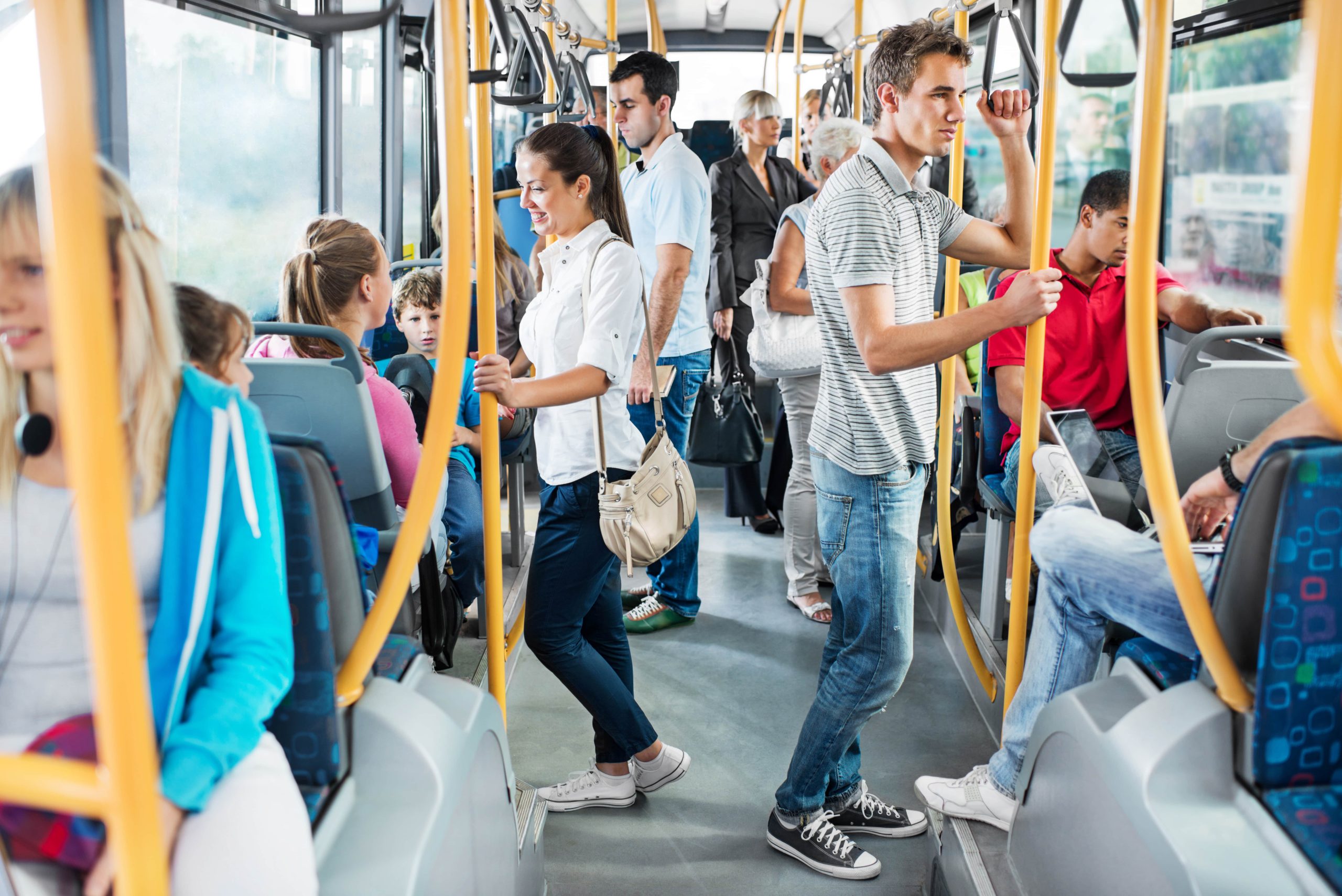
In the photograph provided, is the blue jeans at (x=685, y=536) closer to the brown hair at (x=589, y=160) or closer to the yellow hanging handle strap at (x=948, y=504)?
the yellow hanging handle strap at (x=948, y=504)

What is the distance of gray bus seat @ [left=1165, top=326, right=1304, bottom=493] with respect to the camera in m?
2.33

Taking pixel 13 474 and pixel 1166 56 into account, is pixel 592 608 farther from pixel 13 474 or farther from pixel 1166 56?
pixel 1166 56

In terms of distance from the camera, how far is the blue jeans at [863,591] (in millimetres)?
2113

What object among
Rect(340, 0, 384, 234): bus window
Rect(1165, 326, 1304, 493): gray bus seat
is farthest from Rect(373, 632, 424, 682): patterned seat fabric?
Rect(340, 0, 384, 234): bus window

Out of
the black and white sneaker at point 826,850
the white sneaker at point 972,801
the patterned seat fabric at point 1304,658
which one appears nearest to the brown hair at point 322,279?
the black and white sneaker at point 826,850

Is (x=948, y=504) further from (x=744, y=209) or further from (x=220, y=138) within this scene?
(x=220, y=138)

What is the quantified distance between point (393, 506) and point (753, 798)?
1181mm

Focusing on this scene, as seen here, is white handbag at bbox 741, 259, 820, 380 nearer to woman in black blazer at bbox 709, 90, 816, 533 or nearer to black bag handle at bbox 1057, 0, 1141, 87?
woman in black blazer at bbox 709, 90, 816, 533

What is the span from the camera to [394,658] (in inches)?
74.3

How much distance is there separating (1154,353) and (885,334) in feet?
1.60

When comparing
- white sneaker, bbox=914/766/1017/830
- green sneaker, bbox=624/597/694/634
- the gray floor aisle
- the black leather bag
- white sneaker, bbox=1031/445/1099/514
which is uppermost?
white sneaker, bbox=1031/445/1099/514

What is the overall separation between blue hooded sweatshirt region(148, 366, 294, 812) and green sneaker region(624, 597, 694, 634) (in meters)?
2.55

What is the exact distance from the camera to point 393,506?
7.98 ft

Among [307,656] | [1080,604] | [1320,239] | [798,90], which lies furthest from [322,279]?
[798,90]
